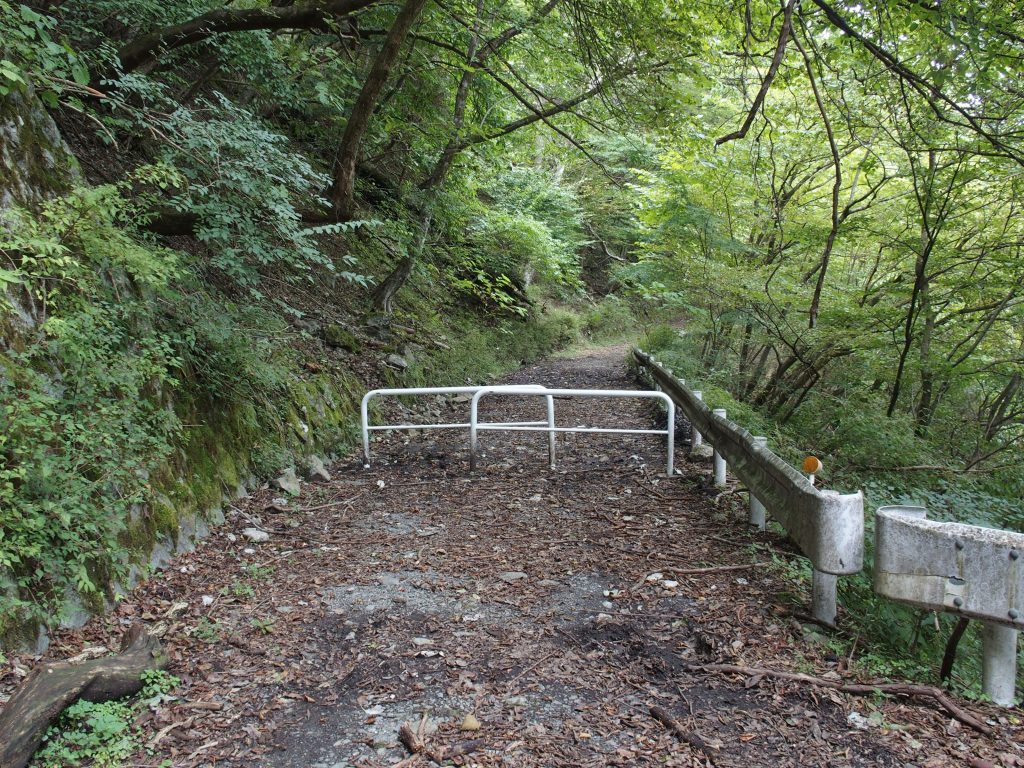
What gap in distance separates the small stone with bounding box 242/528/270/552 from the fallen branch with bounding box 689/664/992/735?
332cm

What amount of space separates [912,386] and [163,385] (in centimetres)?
1124

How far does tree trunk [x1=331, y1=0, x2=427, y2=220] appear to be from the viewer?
5520 mm

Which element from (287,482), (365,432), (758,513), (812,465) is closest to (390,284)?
(365,432)

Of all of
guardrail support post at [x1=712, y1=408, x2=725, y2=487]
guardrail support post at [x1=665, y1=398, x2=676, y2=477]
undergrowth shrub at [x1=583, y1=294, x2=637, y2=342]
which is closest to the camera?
guardrail support post at [x1=712, y1=408, x2=725, y2=487]

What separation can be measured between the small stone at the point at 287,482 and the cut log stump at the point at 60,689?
8.66ft

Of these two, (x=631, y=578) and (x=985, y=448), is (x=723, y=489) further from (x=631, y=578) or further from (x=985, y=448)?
(x=985, y=448)

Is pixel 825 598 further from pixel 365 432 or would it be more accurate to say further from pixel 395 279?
pixel 395 279

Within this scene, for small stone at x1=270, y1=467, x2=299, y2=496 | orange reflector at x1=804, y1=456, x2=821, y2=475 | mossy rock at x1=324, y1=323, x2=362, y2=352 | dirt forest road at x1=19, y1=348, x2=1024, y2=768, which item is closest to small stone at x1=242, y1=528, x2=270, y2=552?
dirt forest road at x1=19, y1=348, x2=1024, y2=768

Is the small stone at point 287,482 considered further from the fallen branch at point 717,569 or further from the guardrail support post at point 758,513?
the guardrail support post at point 758,513

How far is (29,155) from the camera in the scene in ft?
13.2

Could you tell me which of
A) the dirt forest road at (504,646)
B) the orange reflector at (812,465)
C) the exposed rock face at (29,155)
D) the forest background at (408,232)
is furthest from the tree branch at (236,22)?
the orange reflector at (812,465)

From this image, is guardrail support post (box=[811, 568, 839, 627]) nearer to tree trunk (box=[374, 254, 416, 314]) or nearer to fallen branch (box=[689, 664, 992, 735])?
fallen branch (box=[689, 664, 992, 735])

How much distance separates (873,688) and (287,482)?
4888 millimetres

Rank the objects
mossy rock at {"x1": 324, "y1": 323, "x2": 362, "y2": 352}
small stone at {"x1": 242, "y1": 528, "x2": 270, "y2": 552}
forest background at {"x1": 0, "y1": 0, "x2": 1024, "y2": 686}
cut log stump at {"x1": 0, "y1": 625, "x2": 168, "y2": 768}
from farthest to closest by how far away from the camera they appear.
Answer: mossy rock at {"x1": 324, "y1": 323, "x2": 362, "y2": 352} → small stone at {"x1": 242, "y1": 528, "x2": 270, "y2": 552} → forest background at {"x1": 0, "y1": 0, "x2": 1024, "y2": 686} → cut log stump at {"x1": 0, "y1": 625, "x2": 168, "y2": 768}
